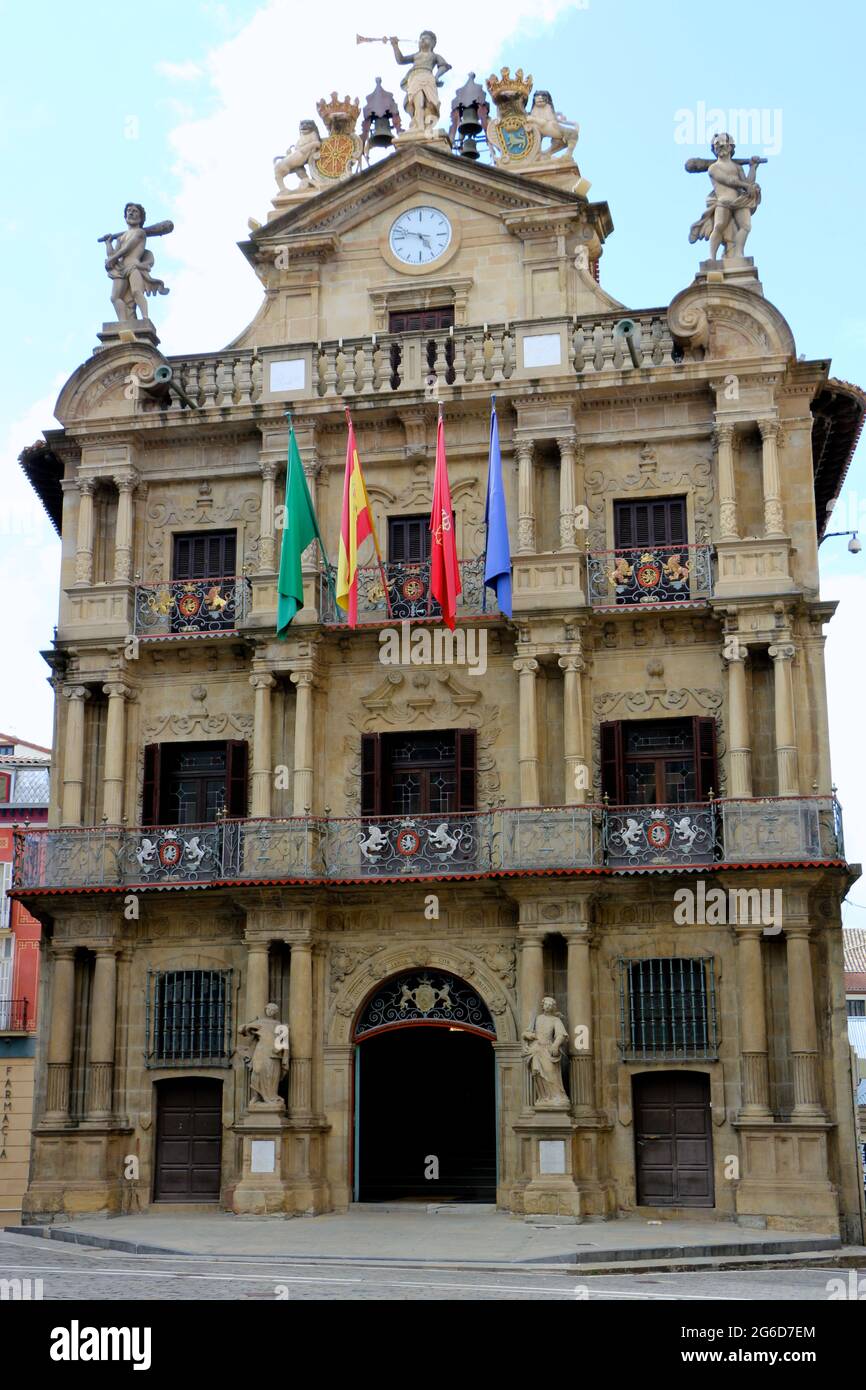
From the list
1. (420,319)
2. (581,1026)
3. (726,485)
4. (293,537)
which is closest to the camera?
(581,1026)

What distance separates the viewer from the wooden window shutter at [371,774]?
94.3ft

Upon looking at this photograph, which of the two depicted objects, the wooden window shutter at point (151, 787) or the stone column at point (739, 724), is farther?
the wooden window shutter at point (151, 787)

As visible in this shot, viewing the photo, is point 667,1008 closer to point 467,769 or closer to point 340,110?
point 467,769

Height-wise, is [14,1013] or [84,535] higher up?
[84,535]

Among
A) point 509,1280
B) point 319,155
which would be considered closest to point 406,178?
point 319,155

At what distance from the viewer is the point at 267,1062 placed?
27062mm

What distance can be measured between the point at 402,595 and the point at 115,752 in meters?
5.62

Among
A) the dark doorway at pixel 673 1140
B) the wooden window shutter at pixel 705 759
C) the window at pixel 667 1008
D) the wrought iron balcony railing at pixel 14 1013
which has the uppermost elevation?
the wooden window shutter at pixel 705 759

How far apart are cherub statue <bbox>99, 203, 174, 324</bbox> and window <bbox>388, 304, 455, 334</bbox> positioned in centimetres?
454

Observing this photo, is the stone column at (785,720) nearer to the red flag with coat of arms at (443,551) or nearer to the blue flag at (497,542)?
the blue flag at (497,542)

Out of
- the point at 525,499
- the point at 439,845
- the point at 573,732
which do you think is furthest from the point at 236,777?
the point at 525,499

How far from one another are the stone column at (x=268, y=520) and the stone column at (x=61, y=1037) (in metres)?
7.28

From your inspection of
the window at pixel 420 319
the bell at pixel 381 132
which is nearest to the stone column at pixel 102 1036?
the window at pixel 420 319

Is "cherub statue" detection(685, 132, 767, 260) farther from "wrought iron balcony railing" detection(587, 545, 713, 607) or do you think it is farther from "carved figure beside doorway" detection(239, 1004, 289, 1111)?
"carved figure beside doorway" detection(239, 1004, 289, 1111)
